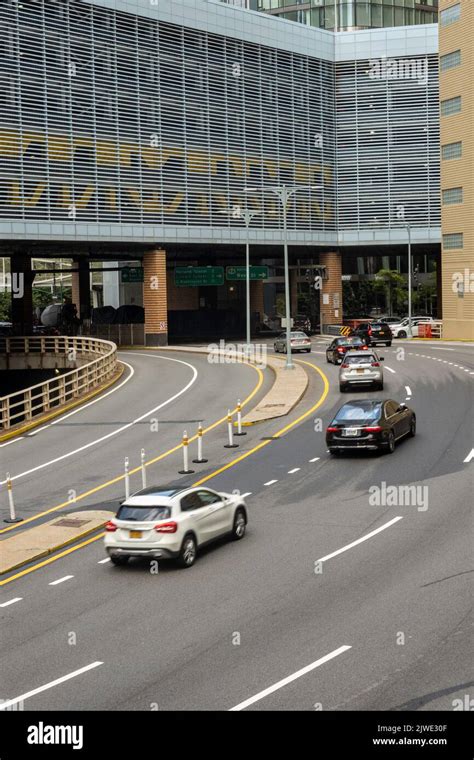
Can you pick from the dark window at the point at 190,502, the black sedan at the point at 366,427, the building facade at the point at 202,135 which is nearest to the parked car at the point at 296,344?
the building facade at the point at 202,135

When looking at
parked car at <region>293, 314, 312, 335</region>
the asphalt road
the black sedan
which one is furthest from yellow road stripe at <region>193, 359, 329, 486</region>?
parked car at <region>293, 314, 312, 335</region>

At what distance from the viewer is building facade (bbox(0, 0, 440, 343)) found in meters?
71.8

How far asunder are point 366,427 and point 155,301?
53.1 metres

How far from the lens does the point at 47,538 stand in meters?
22.2

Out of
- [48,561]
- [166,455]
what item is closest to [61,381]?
[166,455]

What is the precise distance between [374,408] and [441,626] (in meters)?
15.0

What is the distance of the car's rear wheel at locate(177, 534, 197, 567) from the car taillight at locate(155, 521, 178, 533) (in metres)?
0.37

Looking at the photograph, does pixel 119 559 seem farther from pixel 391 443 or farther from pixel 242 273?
pixel 242 273

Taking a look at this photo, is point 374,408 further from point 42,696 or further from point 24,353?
point 24,353

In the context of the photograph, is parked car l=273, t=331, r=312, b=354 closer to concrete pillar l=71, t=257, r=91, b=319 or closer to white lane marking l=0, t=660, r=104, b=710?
concrete pillar l=71, t=257, r=91, b=319

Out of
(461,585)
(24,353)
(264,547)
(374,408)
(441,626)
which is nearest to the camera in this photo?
(441,626)

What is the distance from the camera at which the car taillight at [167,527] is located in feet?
62.6
